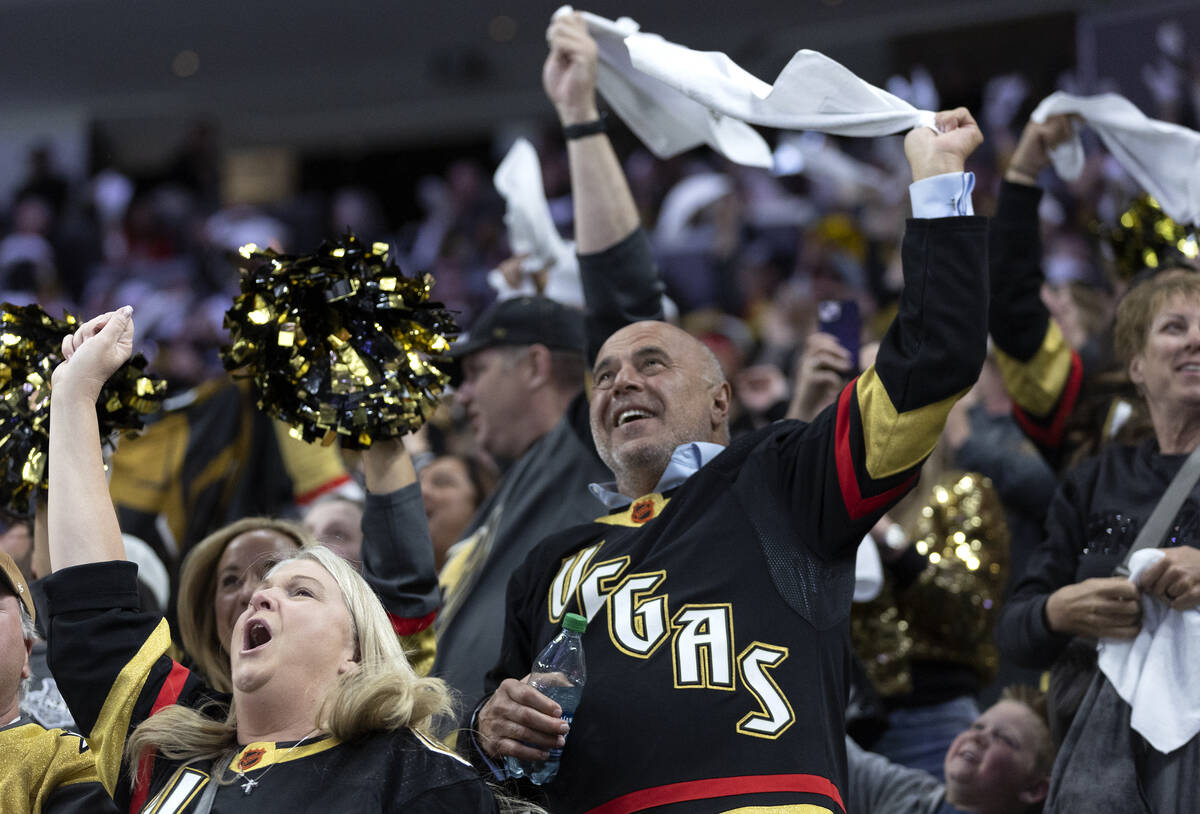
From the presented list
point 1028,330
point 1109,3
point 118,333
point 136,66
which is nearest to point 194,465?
point 118,333

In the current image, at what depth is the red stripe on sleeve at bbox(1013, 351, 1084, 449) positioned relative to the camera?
4160 millimetres

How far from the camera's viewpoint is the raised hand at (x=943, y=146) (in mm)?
2826

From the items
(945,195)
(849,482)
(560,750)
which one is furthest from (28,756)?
(945,195)

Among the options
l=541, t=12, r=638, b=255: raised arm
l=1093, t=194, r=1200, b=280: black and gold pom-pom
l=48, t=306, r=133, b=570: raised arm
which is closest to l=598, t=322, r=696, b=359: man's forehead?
l=541, t=12, r=638, b=255: raised arm

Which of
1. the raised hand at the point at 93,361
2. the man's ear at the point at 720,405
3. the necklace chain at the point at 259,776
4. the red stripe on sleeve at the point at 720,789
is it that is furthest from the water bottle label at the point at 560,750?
the raised hand at the point at 93,361

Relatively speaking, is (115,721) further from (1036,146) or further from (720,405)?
(1036,146)

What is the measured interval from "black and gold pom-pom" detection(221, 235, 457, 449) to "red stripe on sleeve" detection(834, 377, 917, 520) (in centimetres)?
101

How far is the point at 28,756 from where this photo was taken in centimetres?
274

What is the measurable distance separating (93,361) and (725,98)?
62.4 inches

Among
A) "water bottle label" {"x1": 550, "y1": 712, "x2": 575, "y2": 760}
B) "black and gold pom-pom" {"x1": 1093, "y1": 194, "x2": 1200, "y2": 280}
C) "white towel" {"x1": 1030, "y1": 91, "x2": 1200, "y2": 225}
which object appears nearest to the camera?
"water bottle label" {"x1": 550, "y1": 712, "x2": 575, "y2": 760}

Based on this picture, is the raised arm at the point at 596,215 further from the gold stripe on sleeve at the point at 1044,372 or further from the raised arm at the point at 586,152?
the gold stripe on sleeve at the point at 1044,372

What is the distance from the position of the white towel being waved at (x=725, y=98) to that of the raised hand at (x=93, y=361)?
1492 mm

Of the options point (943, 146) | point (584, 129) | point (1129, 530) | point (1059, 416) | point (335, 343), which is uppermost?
point (584, 129)

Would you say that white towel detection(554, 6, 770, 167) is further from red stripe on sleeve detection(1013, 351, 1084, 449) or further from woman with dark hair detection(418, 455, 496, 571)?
woman with dark hair detection(418, 455, 496, 571)
